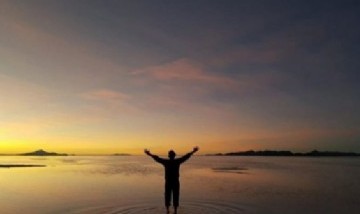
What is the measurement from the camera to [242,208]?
2131 cm

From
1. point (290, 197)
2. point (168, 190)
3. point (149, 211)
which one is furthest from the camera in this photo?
point (290, 197)

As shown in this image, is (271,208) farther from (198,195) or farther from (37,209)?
(37,209)

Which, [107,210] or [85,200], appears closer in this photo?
[107,210]

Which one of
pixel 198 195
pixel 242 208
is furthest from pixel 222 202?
pixel 198 195

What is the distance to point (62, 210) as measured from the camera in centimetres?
2094

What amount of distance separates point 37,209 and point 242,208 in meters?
11.6

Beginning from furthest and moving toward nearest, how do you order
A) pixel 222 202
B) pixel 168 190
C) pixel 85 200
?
pixel 85 200, pixel 222 202, pixel 168 190

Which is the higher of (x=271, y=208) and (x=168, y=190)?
(x=168, y=190)

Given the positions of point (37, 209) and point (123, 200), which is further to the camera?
point (123, 200)

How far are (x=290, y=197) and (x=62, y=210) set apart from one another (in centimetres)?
1601

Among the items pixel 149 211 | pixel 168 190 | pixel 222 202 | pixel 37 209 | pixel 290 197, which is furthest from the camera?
pixel 290 197

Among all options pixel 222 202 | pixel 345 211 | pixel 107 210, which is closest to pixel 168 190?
pixel 107 210

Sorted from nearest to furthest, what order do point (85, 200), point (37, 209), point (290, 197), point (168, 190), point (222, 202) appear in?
1. point (168, 190)
2. point (37, 209)
3. point (222, 202)
4. point (85, 200)
5. point (290, 197)

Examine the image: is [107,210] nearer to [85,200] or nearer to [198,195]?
[85,200]
